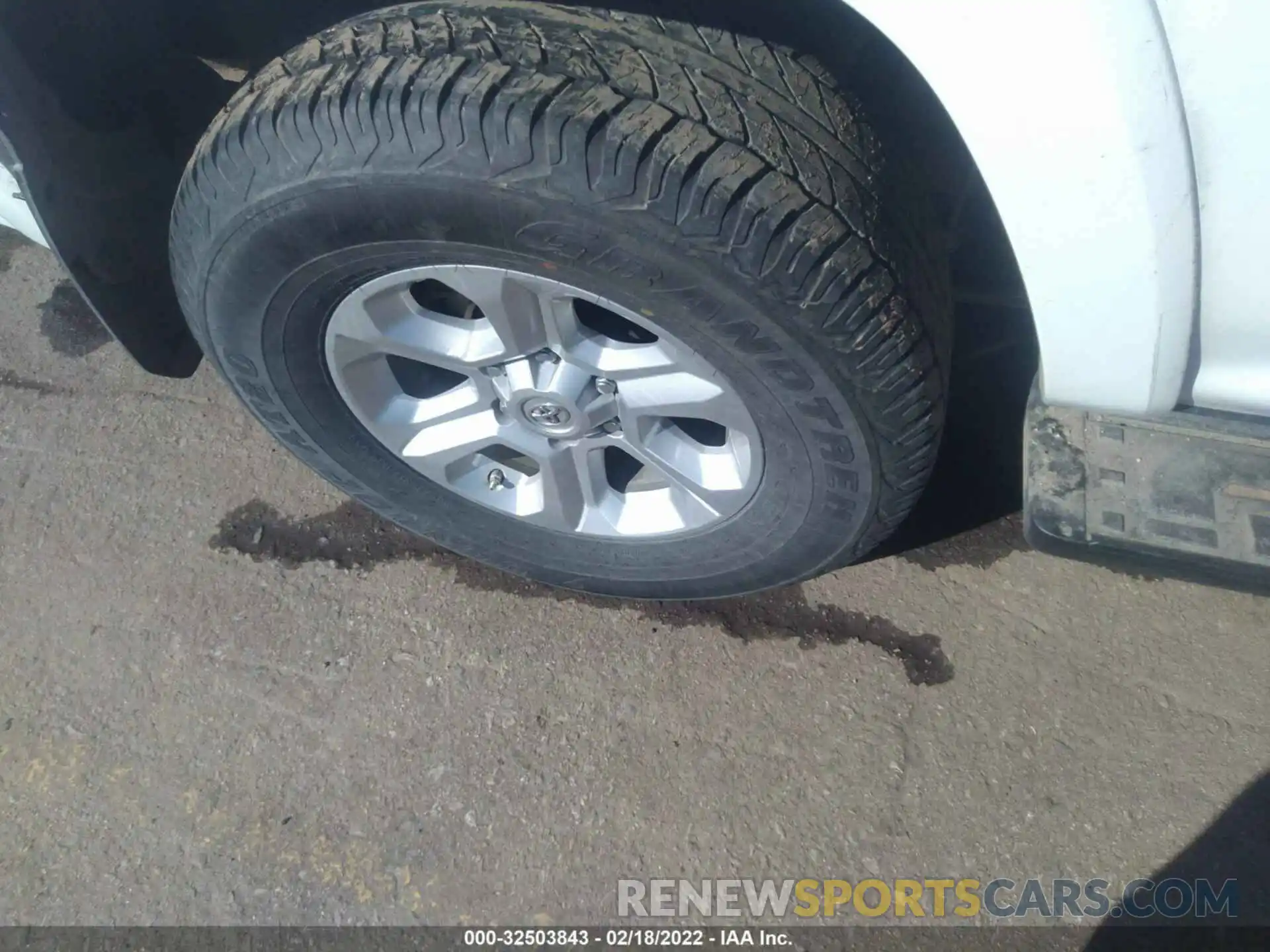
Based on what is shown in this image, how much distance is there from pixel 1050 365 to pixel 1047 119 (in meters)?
0.43

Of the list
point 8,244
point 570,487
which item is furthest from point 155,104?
point 8,244

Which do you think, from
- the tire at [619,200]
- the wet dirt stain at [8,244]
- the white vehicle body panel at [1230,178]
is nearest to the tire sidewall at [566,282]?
the tire at [619,200]

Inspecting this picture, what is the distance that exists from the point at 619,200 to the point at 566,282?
19 centimetres

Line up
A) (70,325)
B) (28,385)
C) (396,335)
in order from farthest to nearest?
(70,325) < (28,385) < (396,335)

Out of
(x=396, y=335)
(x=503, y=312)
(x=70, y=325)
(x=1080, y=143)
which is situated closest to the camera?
(x=1080, y=143)

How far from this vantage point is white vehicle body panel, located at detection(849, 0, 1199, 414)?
1.13 m

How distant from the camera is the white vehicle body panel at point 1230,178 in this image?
1.09 metres

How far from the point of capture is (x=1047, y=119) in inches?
46.8

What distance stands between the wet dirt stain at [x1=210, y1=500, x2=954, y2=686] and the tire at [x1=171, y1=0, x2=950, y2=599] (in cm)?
56

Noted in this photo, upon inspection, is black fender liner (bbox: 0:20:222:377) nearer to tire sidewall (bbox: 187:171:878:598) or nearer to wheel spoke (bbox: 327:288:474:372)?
tire sidewall (bbox: 187:171:878:598)

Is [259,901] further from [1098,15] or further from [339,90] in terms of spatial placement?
[1098,15]

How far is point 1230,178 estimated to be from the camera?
120cm

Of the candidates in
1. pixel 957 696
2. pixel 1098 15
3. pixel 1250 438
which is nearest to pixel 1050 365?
pixel 1250 438

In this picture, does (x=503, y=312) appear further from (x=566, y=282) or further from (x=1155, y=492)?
(x=1155, y=492)
